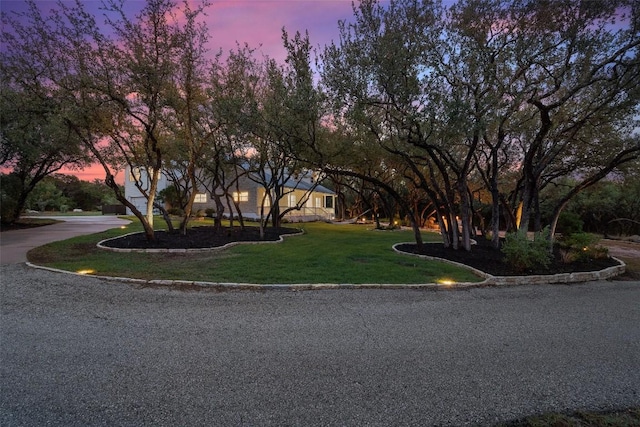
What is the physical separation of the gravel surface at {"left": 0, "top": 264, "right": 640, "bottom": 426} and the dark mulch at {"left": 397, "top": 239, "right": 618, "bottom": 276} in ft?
7.48

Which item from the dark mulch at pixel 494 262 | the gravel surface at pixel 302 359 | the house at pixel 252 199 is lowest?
the gravel surface at pixel 302 359

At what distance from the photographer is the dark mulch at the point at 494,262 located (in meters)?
7.96

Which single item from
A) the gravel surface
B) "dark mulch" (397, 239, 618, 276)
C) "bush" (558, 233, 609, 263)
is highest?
"bush" (558, 233, 609, 263)

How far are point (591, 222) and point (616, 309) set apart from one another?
74.1 ft

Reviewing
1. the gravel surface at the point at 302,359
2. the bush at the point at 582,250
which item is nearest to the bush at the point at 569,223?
the bush at the point at 582,250

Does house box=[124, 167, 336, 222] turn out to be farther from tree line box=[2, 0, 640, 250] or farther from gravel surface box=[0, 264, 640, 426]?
→ gravel surface box=[0, 264, 640, 426]

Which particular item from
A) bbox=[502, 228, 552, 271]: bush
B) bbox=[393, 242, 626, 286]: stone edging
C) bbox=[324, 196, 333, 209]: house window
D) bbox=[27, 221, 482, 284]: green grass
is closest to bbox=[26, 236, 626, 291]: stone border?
bbox=[393, 242, 626, 286]: stone edging

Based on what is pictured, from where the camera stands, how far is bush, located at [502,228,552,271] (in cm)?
766

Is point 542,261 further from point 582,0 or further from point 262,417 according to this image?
point 262,417

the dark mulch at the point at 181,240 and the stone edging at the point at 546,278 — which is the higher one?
the dark mulch at the point at 181,240

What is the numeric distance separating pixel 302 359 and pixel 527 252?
6726 millimetres

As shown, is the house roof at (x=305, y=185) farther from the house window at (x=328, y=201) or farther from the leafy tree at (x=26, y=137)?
the leafy tree at (x=26, y=137)

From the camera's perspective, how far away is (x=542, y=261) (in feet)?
25.0

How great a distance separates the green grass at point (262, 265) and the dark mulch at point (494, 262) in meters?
0.75
